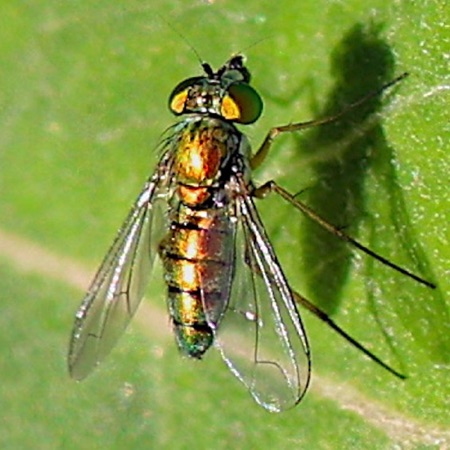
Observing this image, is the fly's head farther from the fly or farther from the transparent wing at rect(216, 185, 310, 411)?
the transparent wing at rect(216, 185, 310, 411)

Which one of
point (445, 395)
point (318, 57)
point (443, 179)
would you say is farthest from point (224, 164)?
point (445, 395)

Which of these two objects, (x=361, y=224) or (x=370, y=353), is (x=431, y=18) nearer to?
(x=361, y=224)

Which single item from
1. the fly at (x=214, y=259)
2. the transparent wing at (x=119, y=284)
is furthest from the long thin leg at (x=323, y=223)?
the transparent wing at (x=119, y=284)

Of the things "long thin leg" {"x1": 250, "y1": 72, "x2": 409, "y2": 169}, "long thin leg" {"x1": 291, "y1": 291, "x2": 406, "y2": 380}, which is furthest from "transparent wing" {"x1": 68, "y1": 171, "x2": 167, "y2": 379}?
"long thin leg" {"x1": 291, "y1": 291, "x2": 406, "y2": 380}

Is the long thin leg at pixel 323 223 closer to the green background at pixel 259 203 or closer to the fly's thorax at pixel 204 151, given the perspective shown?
the green background at pixel 259 203

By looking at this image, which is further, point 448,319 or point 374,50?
point 374,50

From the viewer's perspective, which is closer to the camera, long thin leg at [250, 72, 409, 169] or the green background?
the green background

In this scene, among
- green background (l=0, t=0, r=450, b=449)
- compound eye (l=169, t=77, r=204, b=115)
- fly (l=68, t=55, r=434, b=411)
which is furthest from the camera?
compound eye (l=169, t=77, r=204, b=115)

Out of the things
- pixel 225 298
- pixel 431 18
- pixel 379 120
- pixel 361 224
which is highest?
pixel 431 18

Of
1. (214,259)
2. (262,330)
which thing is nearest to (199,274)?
(214,259)
